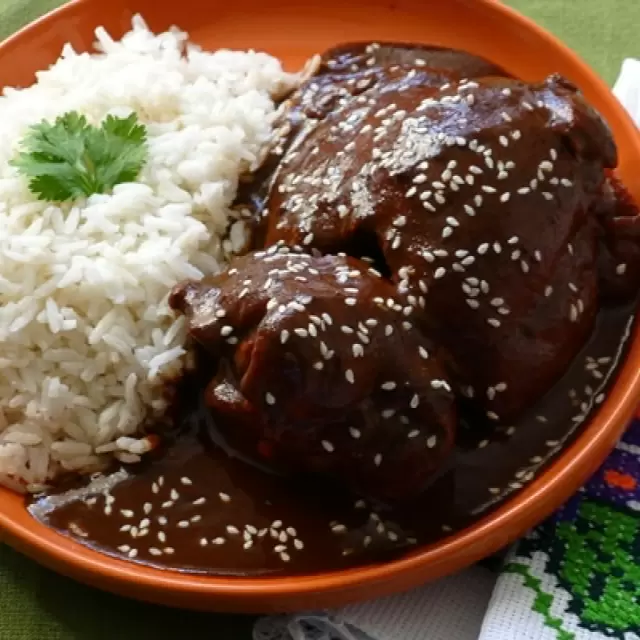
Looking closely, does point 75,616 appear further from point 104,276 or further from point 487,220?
point 487,220

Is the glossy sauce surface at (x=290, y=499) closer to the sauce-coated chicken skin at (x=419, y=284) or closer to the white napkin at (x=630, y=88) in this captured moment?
the sauce-coated chicken skin at (x=419, y=284)

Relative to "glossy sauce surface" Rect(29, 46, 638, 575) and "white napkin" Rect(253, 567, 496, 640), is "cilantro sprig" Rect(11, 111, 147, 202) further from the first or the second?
"white napkin" Rect(253, 567, 496, 640)

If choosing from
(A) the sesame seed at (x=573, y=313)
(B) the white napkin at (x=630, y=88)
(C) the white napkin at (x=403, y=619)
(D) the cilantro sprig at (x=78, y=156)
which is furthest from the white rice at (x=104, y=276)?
(B) the white napkin at (x=630, y=88)

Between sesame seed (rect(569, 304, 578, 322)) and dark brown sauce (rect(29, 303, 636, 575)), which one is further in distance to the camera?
sesame seed (rect(569, 304, 578, 322))

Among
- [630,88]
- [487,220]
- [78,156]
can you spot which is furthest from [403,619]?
[630,88]

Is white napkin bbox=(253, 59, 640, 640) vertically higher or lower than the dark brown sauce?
lower

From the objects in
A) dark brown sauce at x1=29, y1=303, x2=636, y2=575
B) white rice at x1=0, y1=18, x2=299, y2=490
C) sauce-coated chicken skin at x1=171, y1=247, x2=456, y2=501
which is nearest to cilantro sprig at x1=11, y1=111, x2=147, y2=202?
white rice at x1=0, y1=18, x2=299, y2=490

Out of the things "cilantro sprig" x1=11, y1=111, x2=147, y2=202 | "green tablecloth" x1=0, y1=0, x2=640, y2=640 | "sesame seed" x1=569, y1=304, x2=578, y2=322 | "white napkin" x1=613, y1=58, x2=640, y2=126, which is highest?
"cilantro sprig" x1=11, y1=111, x2=147, y2=202
